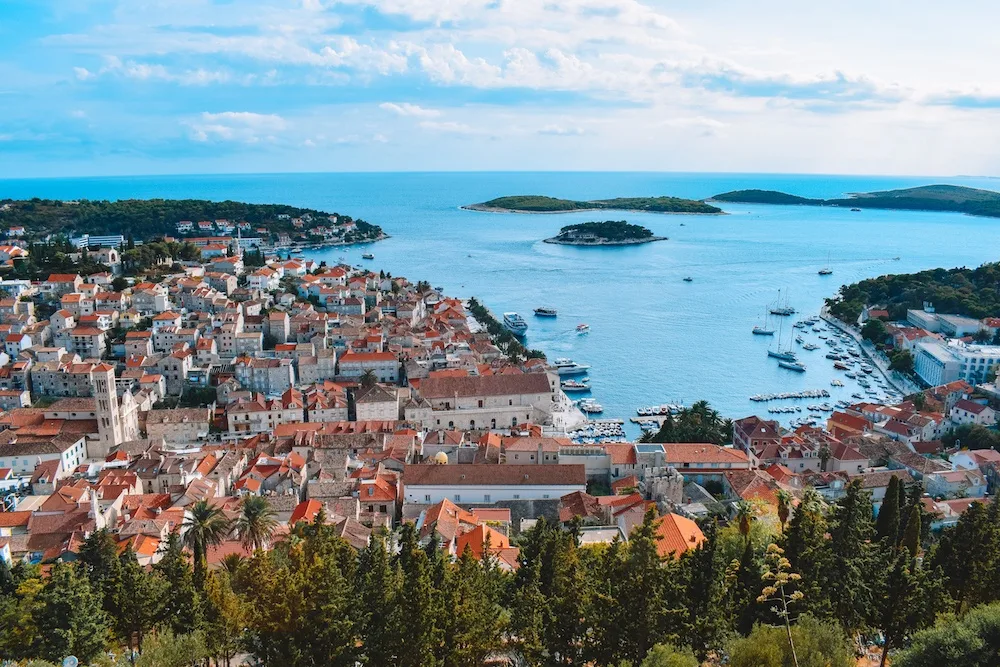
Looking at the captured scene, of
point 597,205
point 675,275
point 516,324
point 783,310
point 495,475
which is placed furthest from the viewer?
point 597,205

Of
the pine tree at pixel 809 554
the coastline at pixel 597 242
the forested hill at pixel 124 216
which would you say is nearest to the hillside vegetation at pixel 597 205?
the coastline at pixel 597 242

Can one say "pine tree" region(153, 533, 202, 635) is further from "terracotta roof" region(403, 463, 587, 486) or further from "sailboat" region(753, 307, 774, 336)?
"sailboat" region(753, 307, 774, 336)

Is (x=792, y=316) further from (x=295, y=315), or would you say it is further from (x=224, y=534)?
(x=224, y=534)

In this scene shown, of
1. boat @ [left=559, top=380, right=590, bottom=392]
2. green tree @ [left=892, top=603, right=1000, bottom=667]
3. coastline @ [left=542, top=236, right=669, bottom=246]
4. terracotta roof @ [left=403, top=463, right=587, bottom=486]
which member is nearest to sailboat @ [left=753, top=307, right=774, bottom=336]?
boat @ [left=559, top=380, right=590, bottom=392]

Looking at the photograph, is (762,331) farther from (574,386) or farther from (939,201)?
(939,201)

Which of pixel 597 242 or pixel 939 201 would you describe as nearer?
pixel 597 242

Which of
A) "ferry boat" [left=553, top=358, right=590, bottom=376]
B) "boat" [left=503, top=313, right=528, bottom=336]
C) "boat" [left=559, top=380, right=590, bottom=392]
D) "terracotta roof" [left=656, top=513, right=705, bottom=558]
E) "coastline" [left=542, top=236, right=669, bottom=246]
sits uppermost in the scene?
"coastline" [left=542, top=236, right=669, bottom=246]

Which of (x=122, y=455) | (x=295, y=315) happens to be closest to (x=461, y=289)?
(x=295, y=315)

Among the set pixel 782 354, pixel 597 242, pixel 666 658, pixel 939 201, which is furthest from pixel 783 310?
pixel 939 201
